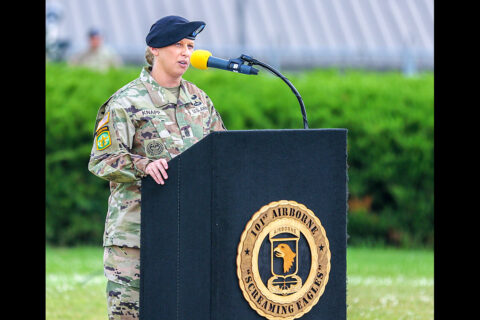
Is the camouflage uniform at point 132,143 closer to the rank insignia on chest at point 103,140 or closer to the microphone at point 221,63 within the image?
the rank insignia on chest at point 103,140

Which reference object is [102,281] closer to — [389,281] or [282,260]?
[389,281]

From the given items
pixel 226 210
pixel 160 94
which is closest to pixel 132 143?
pixel 160 94

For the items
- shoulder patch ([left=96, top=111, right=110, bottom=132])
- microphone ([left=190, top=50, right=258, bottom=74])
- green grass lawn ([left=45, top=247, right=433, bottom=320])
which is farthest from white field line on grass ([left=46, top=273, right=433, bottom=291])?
microphone ([left=190, top=50, right=258, bottom=74])

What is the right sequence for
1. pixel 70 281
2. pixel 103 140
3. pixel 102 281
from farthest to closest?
pixel 102 281
pixel 70 281
pixel 103 140

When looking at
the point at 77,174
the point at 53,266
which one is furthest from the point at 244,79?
the point at 53,266

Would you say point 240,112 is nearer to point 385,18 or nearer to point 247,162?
point 247,162

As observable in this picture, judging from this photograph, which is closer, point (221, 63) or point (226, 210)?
point (226, 210)

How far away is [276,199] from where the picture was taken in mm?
3725

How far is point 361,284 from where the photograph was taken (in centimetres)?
779

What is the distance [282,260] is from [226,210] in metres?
0.34

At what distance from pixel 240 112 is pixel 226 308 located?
597 centimetres

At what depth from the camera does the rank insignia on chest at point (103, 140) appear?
4.10 m

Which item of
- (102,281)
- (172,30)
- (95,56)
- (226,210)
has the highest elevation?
(95,56)

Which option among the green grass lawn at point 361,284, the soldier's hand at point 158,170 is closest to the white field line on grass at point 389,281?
the green grass lawn at point 361,284
